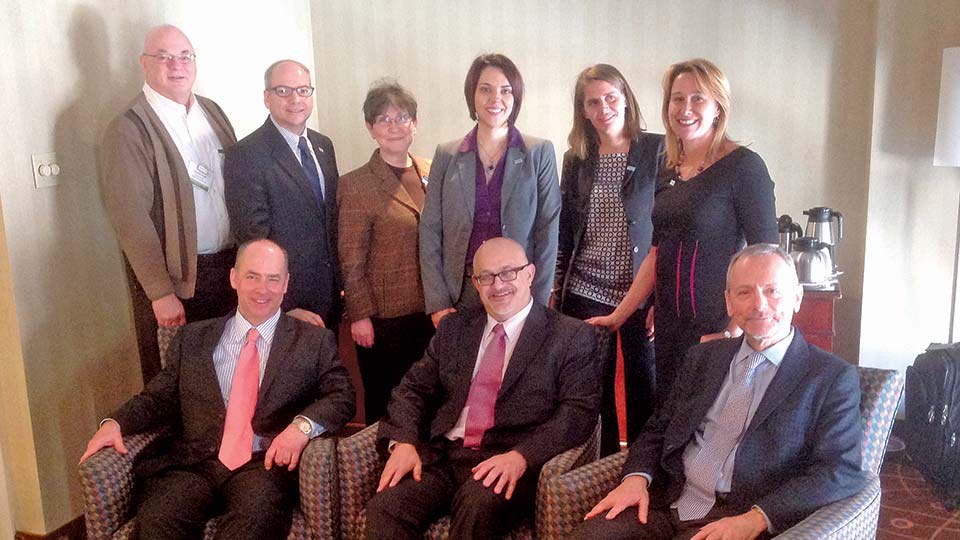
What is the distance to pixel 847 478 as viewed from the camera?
1839mm

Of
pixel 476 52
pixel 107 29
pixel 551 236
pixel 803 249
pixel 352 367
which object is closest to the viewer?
pixel 551 236

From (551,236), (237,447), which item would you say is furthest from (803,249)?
(237,447)

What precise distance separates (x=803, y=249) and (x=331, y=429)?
83.3 inches

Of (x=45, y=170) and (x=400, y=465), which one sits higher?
(x=45, y=170)

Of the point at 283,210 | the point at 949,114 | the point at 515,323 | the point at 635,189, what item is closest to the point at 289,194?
the point at 283,210

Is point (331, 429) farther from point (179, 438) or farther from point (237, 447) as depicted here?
point (179, 438)

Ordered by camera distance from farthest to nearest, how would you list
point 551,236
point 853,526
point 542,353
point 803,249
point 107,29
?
point 803,249, point 107,29, point 551,236, point 542,353, point 853,526

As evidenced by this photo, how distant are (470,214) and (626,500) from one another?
1.16 metres

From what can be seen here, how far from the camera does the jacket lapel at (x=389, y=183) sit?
2912 mm

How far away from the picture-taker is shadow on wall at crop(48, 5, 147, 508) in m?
2.81

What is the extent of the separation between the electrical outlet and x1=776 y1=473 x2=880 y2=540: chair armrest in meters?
2.49

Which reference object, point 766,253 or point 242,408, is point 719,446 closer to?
point 766,253

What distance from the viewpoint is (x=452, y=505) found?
2.21 metres

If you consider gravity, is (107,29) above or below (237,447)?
above
